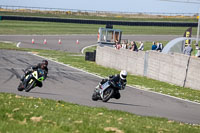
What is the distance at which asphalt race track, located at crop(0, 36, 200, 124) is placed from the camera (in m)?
14.6

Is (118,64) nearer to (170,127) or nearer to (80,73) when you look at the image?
(80,73)

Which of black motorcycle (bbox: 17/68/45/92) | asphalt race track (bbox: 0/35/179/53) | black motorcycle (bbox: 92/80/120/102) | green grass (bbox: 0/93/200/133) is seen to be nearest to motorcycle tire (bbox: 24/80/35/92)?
black motorcycle (bbox: 17/68/45/92)

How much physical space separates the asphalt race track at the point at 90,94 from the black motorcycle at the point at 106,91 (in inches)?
10.2

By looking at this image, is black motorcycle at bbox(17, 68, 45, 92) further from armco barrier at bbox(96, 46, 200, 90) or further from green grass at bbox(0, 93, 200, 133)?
armco barrier at bbox(96, 46, 200, 90)

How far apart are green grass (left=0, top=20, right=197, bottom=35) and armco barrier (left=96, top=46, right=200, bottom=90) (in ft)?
93.6

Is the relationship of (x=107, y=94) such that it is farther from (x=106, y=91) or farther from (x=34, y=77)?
(x=34, y=77)

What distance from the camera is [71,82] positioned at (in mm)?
21516

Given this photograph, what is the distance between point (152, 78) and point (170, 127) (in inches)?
612

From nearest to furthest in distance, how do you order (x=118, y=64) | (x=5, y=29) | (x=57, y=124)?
(x=57, y=124) → (x=118, y=64) → (x=5, y=29)

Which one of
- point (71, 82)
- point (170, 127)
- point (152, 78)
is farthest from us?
point (152, 78)

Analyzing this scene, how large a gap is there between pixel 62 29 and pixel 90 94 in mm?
46146

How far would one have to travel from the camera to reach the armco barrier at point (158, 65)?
2172 cm

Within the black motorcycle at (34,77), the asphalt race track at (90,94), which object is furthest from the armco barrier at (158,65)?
the black motorcycle at (34,77)

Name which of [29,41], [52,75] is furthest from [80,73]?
[29,41]
